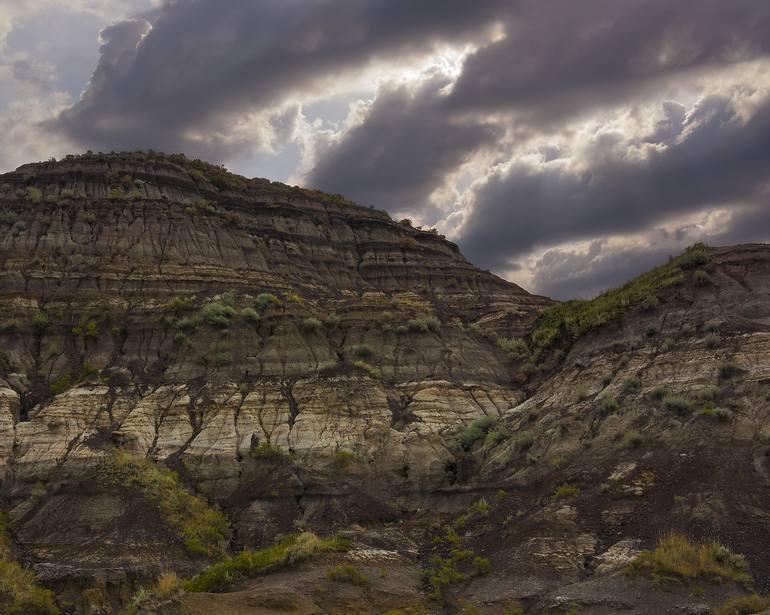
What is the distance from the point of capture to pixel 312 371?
129 feet

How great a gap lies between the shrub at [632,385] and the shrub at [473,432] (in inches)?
293

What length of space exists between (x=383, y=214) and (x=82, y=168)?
83.7 ft

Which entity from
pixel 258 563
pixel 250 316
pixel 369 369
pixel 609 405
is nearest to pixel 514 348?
pixel 369 369

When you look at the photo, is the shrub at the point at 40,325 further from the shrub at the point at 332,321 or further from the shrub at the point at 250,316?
the shrub at the point at 332,321

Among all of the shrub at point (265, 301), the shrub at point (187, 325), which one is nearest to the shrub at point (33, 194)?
the shrub at point (187, 325)

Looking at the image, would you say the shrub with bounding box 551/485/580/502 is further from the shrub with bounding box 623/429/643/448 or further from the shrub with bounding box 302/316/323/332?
the shrub with bounding box 302/316/323/332

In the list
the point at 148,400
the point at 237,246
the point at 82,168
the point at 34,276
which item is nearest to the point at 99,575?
the point at 148,400

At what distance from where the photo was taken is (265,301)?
43.6m

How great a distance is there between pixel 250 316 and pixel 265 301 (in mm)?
1954

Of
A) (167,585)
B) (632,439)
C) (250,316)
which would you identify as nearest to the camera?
(167,585)

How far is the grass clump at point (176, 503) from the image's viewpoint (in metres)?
28.7

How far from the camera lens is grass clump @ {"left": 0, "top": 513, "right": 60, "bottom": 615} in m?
22.7

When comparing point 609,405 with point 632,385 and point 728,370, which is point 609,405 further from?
point 728,370

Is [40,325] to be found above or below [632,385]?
above
